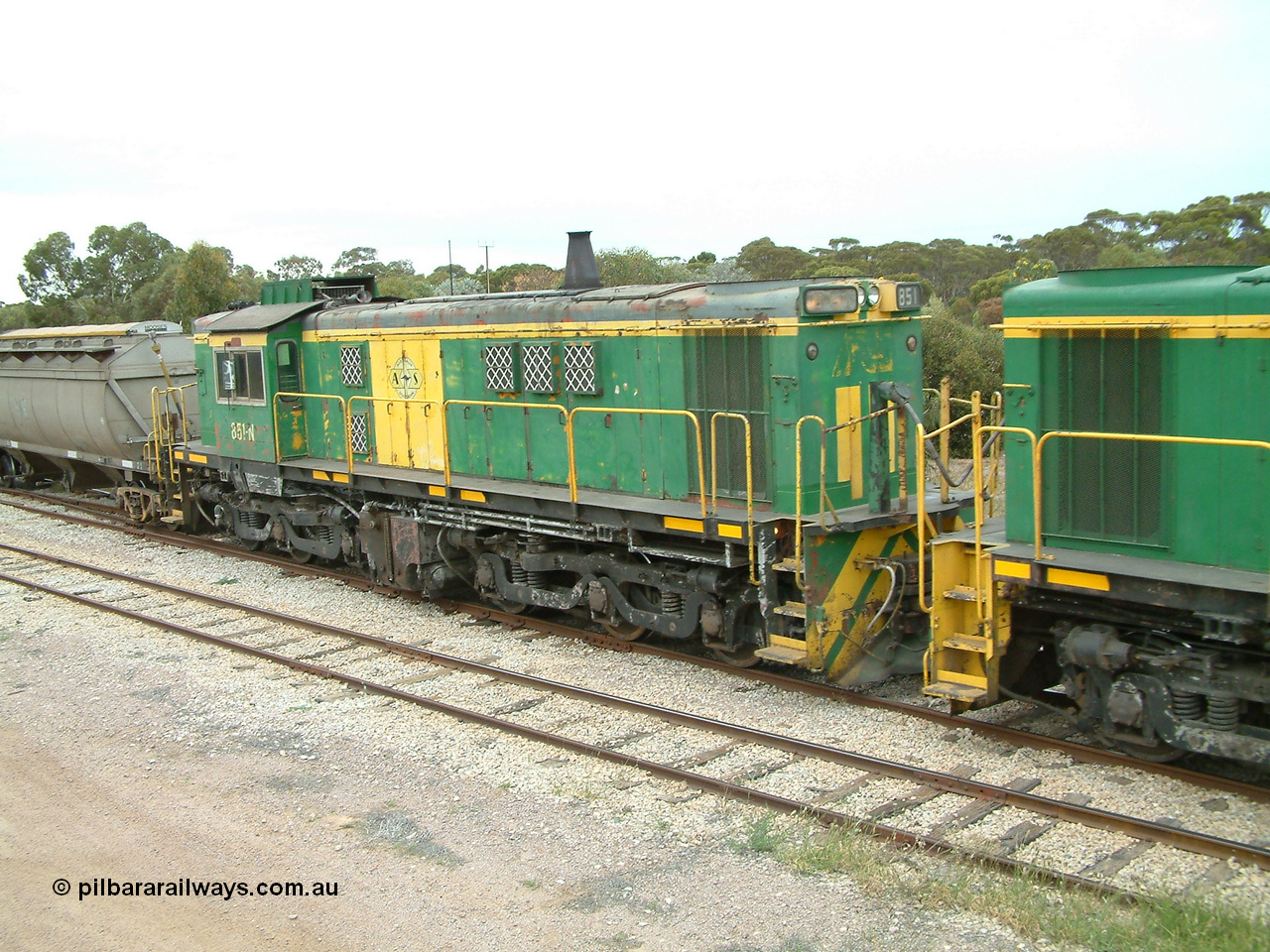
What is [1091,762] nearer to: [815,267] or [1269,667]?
[1269,667]

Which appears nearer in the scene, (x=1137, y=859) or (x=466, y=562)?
(x=1137, y=859)

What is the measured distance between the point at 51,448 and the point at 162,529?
4539mm

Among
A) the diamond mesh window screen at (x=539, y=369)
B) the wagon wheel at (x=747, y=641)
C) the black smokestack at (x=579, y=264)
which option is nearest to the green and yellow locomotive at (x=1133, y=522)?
the wagon wheel at (x=747, y=641)

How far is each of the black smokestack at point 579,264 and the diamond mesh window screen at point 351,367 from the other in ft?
10.6

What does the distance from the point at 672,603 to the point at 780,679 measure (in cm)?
130

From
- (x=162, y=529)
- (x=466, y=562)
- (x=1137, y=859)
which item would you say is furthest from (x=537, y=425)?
(x=162, y=529)

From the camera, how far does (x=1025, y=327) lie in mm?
7246

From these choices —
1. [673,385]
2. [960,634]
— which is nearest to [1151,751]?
[960,634]

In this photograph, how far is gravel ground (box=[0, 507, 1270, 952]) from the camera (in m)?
5.61

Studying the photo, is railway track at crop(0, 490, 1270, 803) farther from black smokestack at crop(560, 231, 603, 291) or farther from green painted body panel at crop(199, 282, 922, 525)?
black smokestack at crop(560, 231, 603, 291)

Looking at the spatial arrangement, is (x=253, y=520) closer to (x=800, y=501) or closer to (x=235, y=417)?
(x=235, y=417)

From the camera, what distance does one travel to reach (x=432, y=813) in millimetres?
6996

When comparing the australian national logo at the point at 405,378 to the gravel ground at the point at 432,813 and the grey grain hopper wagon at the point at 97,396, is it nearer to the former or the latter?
the gravel ground at the point at 432,813

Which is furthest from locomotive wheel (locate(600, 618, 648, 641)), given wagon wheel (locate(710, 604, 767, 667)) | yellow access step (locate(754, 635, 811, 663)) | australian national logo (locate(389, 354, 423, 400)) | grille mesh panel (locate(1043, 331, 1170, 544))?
grille mesh panel (locate(1043, 331, 1170, 544))
